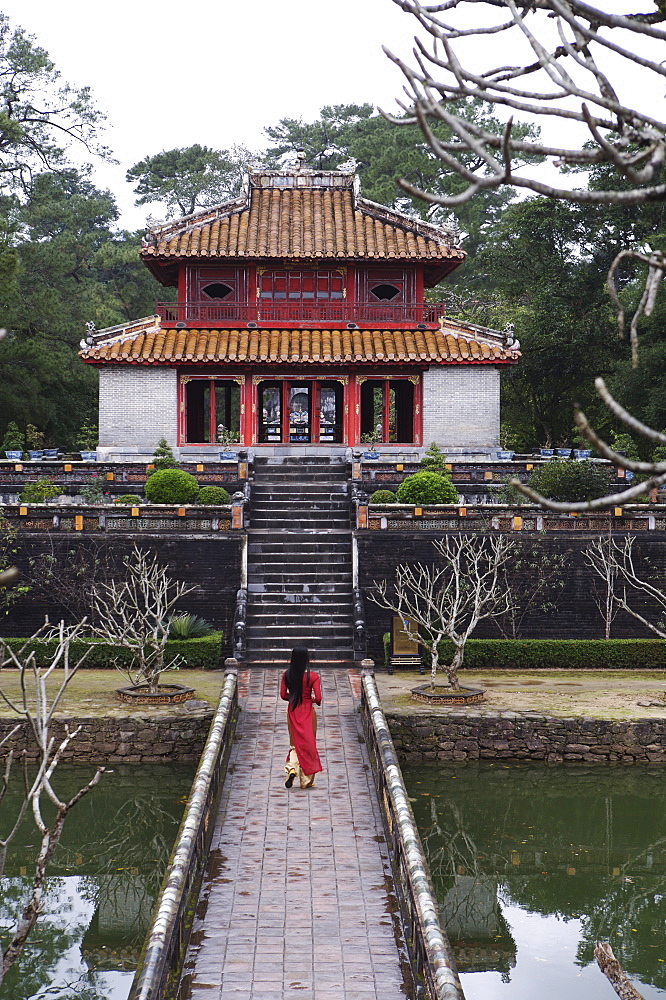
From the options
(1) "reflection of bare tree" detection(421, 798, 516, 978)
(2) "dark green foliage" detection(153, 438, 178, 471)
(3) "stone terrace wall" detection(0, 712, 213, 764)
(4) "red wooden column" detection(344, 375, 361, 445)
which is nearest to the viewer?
(1) "reflection of bare tree" detection(421, 798, 516, 978)

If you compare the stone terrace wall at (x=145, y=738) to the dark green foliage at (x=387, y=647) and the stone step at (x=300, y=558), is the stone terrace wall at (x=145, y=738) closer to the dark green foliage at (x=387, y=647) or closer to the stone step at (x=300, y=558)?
the dark green foliage at (x=387, y=647)

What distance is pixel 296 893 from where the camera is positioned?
9.57 metres

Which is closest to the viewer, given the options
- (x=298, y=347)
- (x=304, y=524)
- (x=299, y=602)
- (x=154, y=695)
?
(x=154, y=695)

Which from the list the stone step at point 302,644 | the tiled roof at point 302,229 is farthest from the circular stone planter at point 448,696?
the tiled roof at point 302,229

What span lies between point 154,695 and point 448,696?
4.36m

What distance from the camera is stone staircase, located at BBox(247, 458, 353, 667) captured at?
19.6 m

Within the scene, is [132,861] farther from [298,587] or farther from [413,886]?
[298,587]

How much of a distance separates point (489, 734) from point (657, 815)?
271 cm

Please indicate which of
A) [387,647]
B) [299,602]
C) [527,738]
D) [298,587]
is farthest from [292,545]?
[527,738]

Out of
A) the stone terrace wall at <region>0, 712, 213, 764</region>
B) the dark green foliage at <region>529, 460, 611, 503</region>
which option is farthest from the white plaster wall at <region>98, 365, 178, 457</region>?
the stone terrace wall at <region>0, 712, 213, 764</region>

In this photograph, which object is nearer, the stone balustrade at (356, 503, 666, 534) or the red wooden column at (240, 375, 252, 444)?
the stone balustrade at (356, 503, 666, 534)

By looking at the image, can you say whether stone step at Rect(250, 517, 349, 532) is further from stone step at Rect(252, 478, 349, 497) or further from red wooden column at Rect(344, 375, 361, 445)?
red wooden column at Rect(344, 375, 361, 445)

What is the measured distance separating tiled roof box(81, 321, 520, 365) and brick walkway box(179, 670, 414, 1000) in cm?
1387

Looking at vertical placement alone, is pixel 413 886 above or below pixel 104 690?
above
